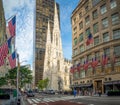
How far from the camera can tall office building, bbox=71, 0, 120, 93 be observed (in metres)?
63.6

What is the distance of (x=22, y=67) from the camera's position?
3425 inches

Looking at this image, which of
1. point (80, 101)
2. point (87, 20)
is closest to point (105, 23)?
point (87, 20)

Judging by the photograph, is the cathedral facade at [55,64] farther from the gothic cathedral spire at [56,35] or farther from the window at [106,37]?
the window at [106,37]

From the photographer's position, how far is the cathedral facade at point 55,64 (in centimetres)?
17462

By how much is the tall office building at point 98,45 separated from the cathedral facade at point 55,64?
8387 cm

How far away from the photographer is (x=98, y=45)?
234 feet

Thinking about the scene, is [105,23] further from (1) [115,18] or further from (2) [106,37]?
(1) [115,18]

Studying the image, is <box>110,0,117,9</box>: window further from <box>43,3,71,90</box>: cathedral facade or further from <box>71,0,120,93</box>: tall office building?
<box>43,3,71,90</box>: cathedral facade

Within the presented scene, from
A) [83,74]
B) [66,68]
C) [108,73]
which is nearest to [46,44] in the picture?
[66,68]

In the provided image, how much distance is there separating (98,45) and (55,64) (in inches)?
4179

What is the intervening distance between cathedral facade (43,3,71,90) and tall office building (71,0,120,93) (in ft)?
275

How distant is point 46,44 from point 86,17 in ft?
372

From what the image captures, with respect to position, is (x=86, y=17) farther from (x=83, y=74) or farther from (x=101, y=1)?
(x=83, y=74)

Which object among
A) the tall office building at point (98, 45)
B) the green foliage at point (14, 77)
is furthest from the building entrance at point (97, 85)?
the green foliage at point (14, 77)
